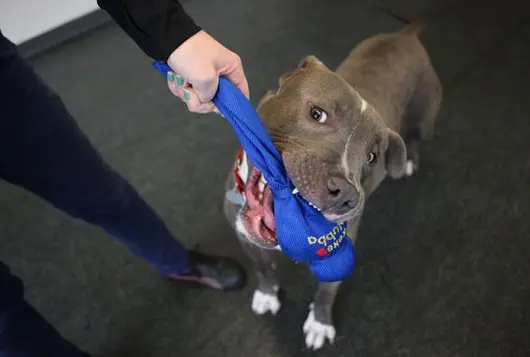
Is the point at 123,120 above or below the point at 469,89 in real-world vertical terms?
below

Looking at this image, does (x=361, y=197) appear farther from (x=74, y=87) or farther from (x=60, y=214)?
(x=74, y=87)

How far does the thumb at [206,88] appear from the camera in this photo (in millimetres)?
1107

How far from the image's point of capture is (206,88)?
1121 mm

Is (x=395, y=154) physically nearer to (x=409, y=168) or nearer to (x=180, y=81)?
(x=409, y=168)

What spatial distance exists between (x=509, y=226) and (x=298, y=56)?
1.33 metres

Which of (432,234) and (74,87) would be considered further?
(74,87)

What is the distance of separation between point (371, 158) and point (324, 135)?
21 cm

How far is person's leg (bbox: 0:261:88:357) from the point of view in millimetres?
1288

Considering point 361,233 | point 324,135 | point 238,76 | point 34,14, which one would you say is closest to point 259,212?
point 324,135

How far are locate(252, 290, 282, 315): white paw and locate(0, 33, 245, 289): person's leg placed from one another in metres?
0.38

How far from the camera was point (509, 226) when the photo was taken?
7.39ft

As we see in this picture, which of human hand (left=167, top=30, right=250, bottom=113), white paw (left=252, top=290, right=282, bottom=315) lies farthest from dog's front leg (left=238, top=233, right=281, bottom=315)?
human hand (left=167, top=30, right=250, bottom=113)

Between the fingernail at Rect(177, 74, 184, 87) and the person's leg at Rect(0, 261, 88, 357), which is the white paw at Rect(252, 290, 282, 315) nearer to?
the person's leg at Rect(0, 261, 88, 357)

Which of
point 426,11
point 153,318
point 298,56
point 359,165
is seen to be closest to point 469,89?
point 426,11
